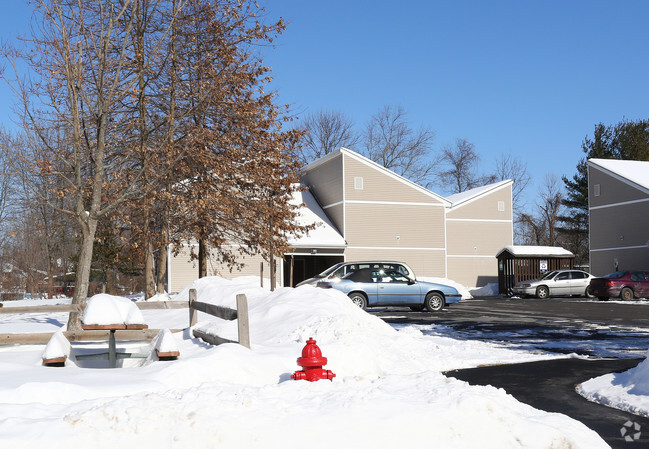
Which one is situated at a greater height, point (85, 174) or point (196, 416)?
point (85, 174)

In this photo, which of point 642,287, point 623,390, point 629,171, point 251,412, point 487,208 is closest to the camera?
point 251,412

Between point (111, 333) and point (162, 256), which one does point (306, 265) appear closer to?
point (162, 256)

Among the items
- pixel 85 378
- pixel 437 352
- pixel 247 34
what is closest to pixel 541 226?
pixel 247 34

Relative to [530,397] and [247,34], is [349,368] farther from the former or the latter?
[247,34]

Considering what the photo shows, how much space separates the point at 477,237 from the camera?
4550 centimetres

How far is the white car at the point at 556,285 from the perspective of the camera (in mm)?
37375

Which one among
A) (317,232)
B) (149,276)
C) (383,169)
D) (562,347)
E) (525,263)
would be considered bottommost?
(562,347)

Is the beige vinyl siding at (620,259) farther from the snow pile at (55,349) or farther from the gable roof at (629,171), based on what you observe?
the snow pile at (55,349)

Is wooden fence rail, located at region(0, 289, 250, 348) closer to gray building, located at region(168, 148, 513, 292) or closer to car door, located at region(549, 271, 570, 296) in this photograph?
gray building, located at region(168, 148, 513, 292)

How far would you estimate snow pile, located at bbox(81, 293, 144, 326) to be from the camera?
10.2m

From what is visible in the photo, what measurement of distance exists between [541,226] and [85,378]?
254ft

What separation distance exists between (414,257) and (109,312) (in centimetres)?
3314

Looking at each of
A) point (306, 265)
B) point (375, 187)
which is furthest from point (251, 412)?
point (306, 265)

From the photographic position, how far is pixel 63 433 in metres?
5.12
